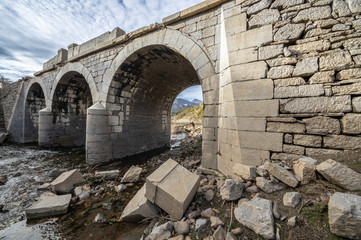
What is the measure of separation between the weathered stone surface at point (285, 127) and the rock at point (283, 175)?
27.8 inches

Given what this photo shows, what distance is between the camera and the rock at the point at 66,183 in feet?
9.75

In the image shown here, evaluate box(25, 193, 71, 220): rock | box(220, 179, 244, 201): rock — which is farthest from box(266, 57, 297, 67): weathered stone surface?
box(25, 193, 71, 220): rock

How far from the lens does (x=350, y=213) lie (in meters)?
1.13

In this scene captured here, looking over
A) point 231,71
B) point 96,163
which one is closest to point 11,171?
point 96,163

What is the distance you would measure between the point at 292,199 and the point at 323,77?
1834mm

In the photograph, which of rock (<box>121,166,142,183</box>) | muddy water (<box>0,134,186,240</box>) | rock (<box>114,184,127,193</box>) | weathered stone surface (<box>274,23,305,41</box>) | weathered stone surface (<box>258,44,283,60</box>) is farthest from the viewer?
rock (<box>121,166,142,183</box>)

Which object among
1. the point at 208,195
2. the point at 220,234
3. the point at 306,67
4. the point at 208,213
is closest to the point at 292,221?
the point at 220,234

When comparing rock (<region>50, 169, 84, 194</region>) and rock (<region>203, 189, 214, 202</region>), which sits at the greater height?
rock (<region>203, 189, 214, 202</region>)

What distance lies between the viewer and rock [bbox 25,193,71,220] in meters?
2.24

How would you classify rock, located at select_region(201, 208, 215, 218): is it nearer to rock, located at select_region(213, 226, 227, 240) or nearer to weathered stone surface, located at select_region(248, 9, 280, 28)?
rock, located at select_region(213, 226, 227, 240)

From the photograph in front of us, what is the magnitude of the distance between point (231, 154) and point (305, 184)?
1.18 m

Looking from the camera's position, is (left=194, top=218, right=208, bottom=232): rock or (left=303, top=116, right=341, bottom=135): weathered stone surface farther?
(left=303, top=116, right=341, bottom=135): weathered stone surface

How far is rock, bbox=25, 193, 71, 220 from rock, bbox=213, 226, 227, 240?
247 cm

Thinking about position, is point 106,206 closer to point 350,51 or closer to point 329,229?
point 329,229
